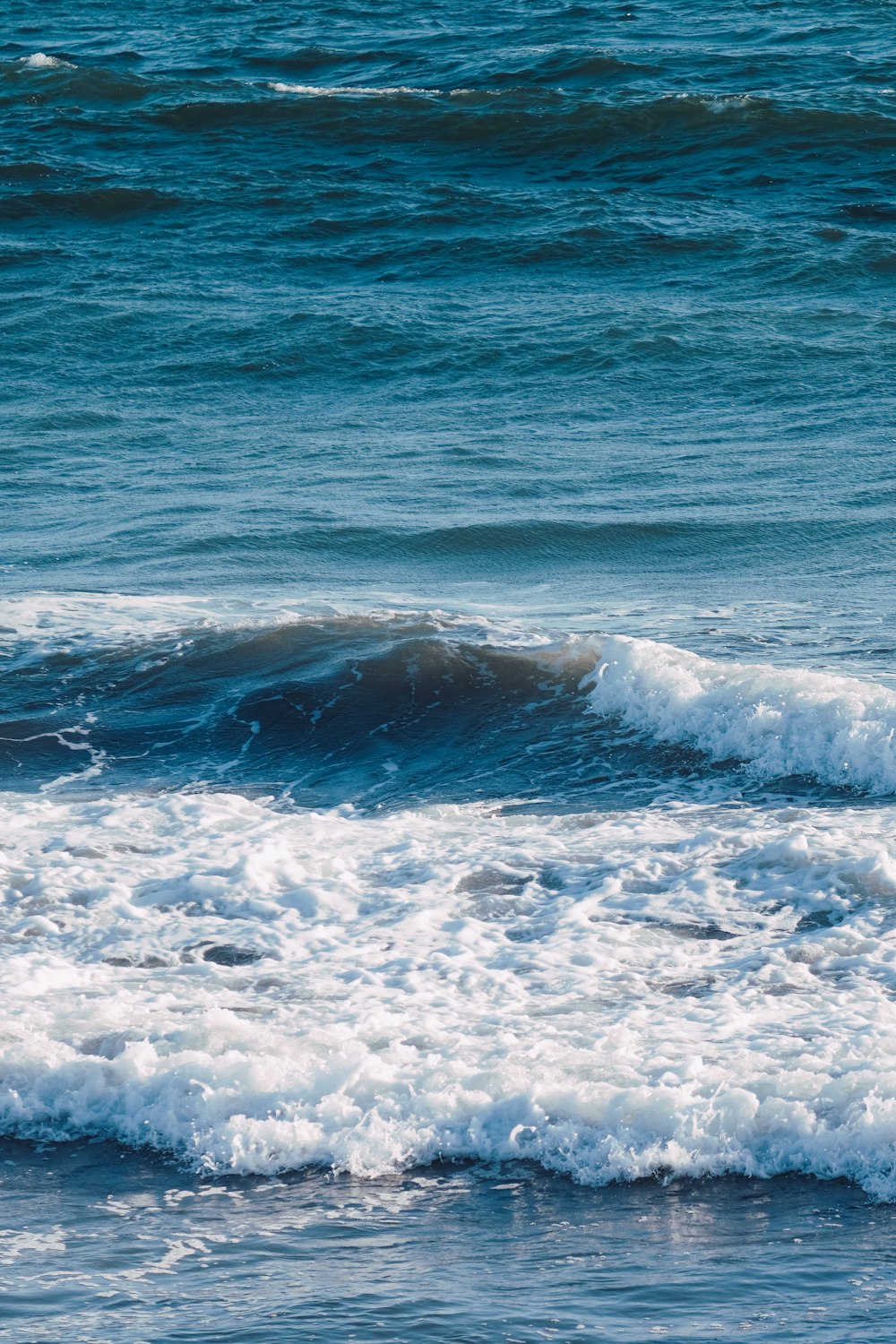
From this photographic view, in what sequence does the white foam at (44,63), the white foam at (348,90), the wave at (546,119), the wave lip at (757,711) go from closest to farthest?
the wave lip at (757,711)
the wave at (546,119)
the white foam at (348,90)
the white foam at (44,63)

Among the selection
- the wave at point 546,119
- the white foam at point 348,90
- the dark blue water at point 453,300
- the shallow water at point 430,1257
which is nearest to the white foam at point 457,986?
the shallow water at point 430,1257

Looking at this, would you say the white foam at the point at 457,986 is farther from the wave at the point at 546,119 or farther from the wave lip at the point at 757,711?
the wave at the point at 546,119

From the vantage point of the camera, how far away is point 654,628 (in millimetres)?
8320

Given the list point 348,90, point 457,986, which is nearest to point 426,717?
point 457,986

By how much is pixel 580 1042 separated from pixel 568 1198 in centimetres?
63

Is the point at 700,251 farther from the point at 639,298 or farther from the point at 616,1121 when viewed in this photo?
the point at 616,1121

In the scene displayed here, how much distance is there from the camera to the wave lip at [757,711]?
6.57 metres

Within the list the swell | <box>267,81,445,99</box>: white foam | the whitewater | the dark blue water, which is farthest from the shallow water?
<box>267,81,445,99</box>: white foam

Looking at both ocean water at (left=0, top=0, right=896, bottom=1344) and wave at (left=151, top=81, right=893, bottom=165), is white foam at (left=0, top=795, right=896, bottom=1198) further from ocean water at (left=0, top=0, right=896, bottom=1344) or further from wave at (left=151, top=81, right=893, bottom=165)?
wave at (left=151, top=81, right=893, bottom=165)

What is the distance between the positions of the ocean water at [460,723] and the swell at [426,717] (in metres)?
0.03

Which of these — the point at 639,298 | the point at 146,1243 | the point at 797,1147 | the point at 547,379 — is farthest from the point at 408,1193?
the point at 639,298

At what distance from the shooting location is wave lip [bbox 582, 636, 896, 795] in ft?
21.6

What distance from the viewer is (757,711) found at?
696 cm

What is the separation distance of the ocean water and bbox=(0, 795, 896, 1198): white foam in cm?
2
